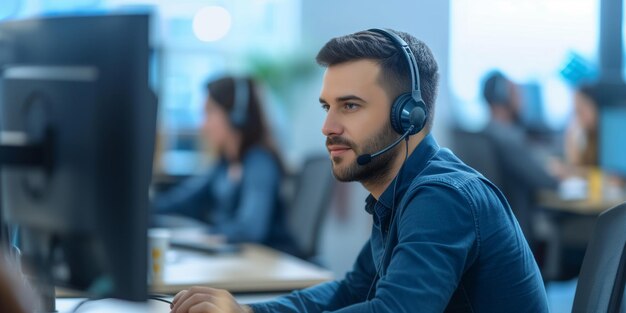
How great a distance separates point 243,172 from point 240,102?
0.30 meters

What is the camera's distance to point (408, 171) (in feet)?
5.04

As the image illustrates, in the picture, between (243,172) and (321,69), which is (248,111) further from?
(321,69)

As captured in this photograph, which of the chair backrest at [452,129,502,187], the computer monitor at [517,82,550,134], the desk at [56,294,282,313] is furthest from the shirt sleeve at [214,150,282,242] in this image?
the computer monitor at [517,82,550,134]

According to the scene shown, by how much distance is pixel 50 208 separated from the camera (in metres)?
1.23

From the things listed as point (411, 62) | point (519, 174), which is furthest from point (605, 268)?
point (519, 174)

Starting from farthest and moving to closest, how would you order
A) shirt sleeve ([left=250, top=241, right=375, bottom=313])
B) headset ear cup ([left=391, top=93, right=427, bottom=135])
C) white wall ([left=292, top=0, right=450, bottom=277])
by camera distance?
white wall ([left=292, top=0, right=450, bottom=277]), shirt sleeve ([left=250, top=241, right=375, bottom=313]), headset ear cup ([left=391, top=93, right=427, bottom=135])

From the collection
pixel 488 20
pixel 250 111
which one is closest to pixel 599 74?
pixel 488 20

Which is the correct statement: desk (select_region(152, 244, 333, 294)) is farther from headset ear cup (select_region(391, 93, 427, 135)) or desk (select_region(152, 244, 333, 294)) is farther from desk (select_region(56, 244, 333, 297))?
headset ear cup (select_region(391, 93, 427, 135))

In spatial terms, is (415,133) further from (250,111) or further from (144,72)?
(250,111)

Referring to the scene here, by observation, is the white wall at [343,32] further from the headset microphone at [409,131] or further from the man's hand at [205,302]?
the man's hand at [205,302]

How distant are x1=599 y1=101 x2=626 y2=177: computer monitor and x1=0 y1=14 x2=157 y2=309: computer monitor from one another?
3383mm

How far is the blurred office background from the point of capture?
16.2 feet

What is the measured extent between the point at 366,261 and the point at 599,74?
4.91 meters

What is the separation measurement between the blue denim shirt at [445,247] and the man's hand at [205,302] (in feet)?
0.51
